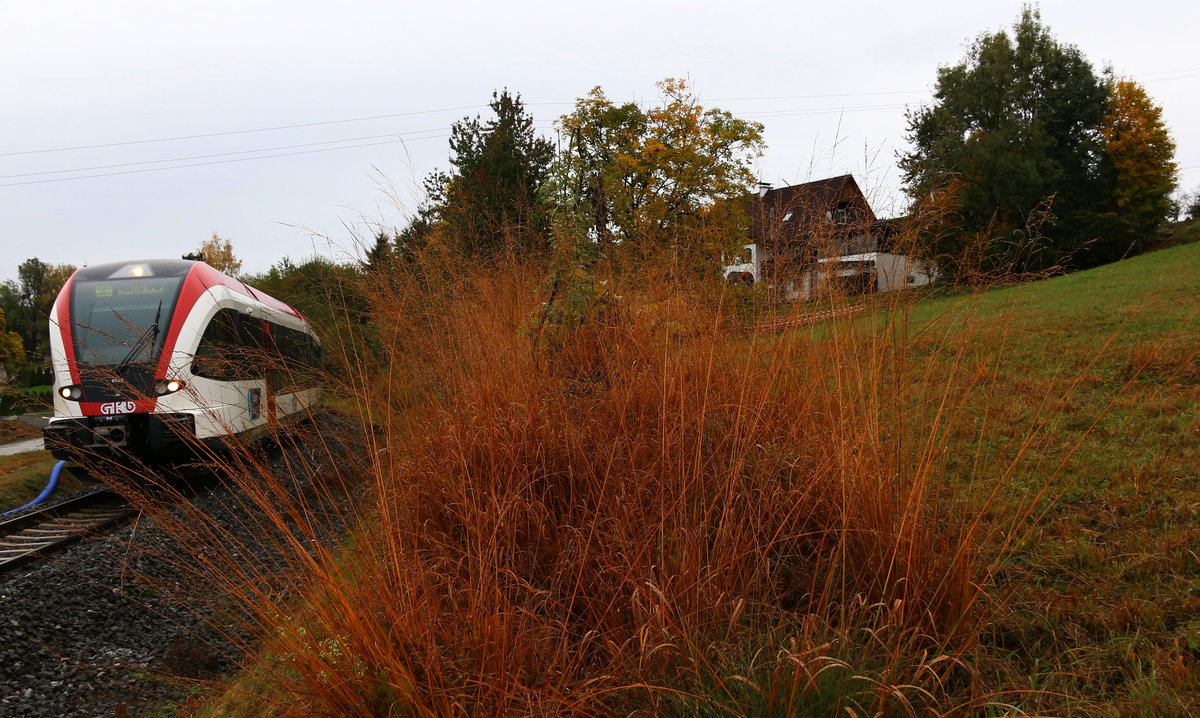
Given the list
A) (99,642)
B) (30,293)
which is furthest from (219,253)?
(99,642)

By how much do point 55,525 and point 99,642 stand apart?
289 cm

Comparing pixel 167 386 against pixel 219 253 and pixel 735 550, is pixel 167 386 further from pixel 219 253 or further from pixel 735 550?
pixel 219 253

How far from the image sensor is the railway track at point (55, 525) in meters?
5.48

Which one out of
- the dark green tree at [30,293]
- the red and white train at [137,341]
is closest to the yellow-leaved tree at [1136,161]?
the red and white train at [137,341]

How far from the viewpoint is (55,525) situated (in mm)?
6285

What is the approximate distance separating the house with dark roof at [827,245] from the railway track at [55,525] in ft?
17.0

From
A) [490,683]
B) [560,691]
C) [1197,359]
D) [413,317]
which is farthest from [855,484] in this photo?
[1197,359]

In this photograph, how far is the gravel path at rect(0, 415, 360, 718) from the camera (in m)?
3.41

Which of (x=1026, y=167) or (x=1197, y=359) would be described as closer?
(x=1197, y=359)

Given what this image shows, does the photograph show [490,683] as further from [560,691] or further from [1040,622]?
[1040,622]

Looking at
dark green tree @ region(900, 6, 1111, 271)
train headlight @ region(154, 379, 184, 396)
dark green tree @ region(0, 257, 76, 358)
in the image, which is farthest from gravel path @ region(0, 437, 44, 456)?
dark green tree @ region(0, 257, 76, 358)

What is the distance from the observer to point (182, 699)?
3.50 m

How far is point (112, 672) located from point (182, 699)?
589mm

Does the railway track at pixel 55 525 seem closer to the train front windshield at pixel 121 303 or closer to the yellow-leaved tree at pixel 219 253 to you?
the train front windshield at pixel 121 303
